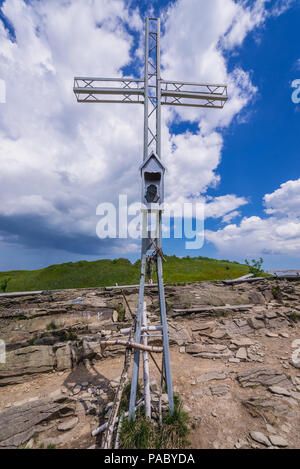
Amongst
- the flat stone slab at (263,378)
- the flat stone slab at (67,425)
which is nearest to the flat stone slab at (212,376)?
the flat stone slab at (263,378)

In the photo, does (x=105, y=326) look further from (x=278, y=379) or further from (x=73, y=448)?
(x=278, y=379)

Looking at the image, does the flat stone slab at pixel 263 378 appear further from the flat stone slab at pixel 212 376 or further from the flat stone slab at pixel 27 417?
the flat stone slab at pixel 27 417

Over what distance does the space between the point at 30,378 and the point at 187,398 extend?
6398 mm

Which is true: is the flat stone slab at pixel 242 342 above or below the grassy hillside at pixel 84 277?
below

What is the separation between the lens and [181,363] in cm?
850

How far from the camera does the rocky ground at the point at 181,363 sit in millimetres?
5172

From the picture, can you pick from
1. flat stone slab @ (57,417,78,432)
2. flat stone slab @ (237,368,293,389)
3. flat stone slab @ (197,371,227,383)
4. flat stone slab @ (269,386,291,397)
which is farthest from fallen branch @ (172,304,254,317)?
flat stone slab @ (57,417,78,432)

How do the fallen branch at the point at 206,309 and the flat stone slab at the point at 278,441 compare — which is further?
the fallen branch at the point at 206,309

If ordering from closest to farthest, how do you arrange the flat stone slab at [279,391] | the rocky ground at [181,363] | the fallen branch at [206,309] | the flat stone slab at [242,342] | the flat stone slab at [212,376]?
the rocky ground at [181,363] < the flat stone slab at [279,391] < the flat stone slab at [212,376] < the flat stone slab at [242,342] < the fallen branch at [206,309]

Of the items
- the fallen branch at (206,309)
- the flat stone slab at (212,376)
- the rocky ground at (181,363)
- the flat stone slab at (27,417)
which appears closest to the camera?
the flat stone slab at (27,417)

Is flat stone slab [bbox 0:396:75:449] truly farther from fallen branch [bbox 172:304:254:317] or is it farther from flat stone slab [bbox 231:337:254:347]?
flat stone slab [bbox 231:337:254:347]

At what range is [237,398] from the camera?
6227mm
